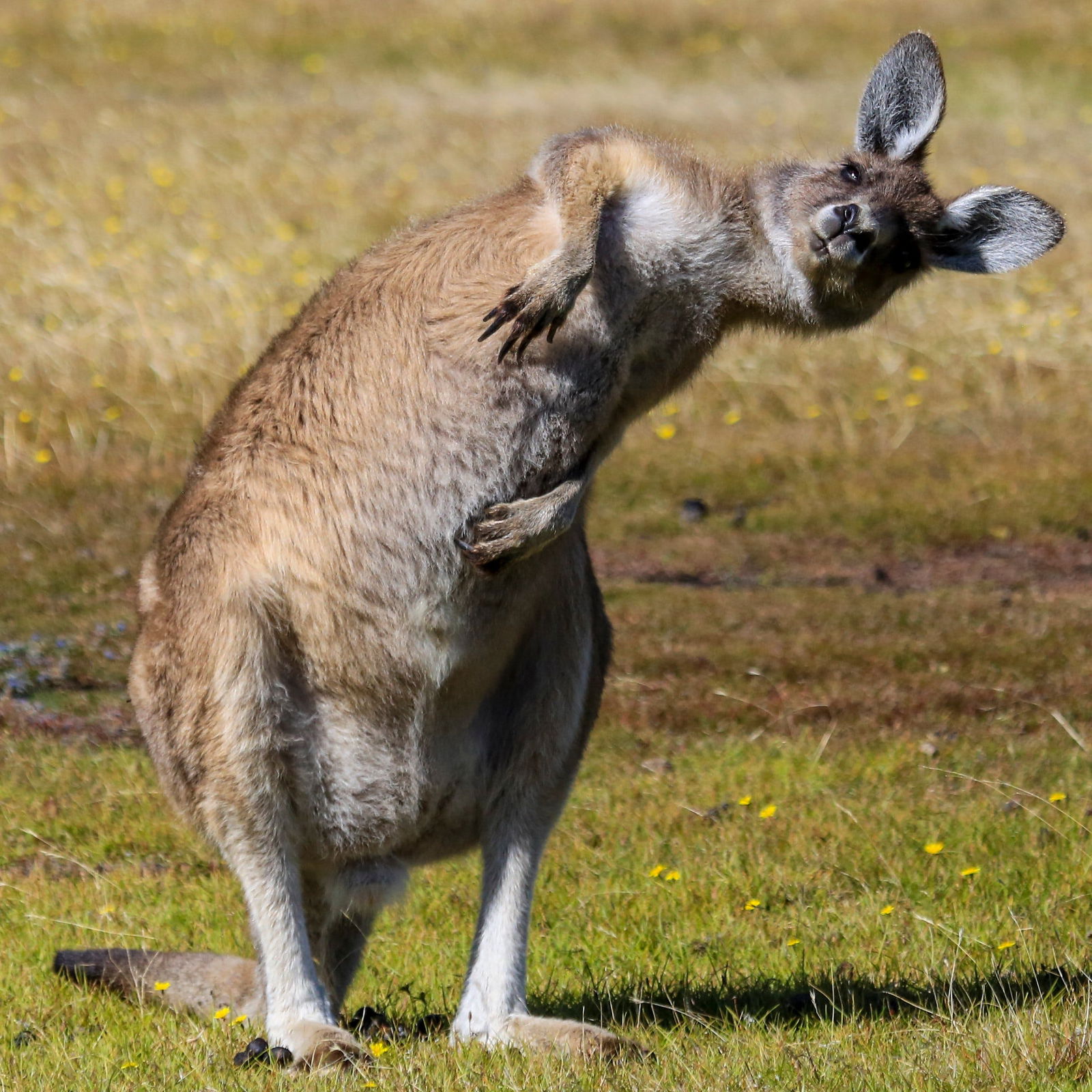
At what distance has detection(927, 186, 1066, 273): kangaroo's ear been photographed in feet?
14.5

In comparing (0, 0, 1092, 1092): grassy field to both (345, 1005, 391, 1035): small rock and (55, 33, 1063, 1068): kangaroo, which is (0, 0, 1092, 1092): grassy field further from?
(55, 33, 1063, 1068): kangaroo

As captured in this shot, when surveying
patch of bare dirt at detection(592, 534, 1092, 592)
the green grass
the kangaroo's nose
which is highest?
the kangaroo's nose

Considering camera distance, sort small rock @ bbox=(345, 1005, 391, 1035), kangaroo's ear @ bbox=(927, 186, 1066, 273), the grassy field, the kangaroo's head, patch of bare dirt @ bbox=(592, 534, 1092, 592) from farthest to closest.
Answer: patch of bare dirt @ bbox=(592, 534, 1092, 592)
kangaroo's ear @ bbox=(927, 186, 1066, 273)
the grassy field
the kangaroo's head
small rock @ bbox=(345, 1005, 391, 1035)

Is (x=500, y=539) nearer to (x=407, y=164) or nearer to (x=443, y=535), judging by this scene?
(x=443, y=535)

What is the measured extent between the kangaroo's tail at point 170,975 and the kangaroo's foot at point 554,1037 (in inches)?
29.0

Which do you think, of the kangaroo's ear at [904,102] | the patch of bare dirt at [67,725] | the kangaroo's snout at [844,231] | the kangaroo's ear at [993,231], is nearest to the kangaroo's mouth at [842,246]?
the kangaroo's snout at [844,231]

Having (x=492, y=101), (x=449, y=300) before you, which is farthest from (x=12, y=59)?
(x=449, y=300)

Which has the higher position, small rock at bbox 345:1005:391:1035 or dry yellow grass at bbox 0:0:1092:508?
dry yellow grass at bbox 0:0:1092:508

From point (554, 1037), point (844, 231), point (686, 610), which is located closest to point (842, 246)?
point (844, 231)

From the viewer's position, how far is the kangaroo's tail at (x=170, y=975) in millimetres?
4355

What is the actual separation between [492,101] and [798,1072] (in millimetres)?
19135

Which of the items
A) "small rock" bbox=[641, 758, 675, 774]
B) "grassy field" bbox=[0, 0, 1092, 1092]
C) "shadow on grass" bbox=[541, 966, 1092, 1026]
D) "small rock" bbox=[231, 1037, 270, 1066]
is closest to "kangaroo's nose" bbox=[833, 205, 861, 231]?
"grassy field" bbox=[0, 0, 1092, 1092]

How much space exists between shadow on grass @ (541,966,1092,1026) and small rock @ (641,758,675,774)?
7.24ft

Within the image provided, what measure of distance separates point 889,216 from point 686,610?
16.4 feet
